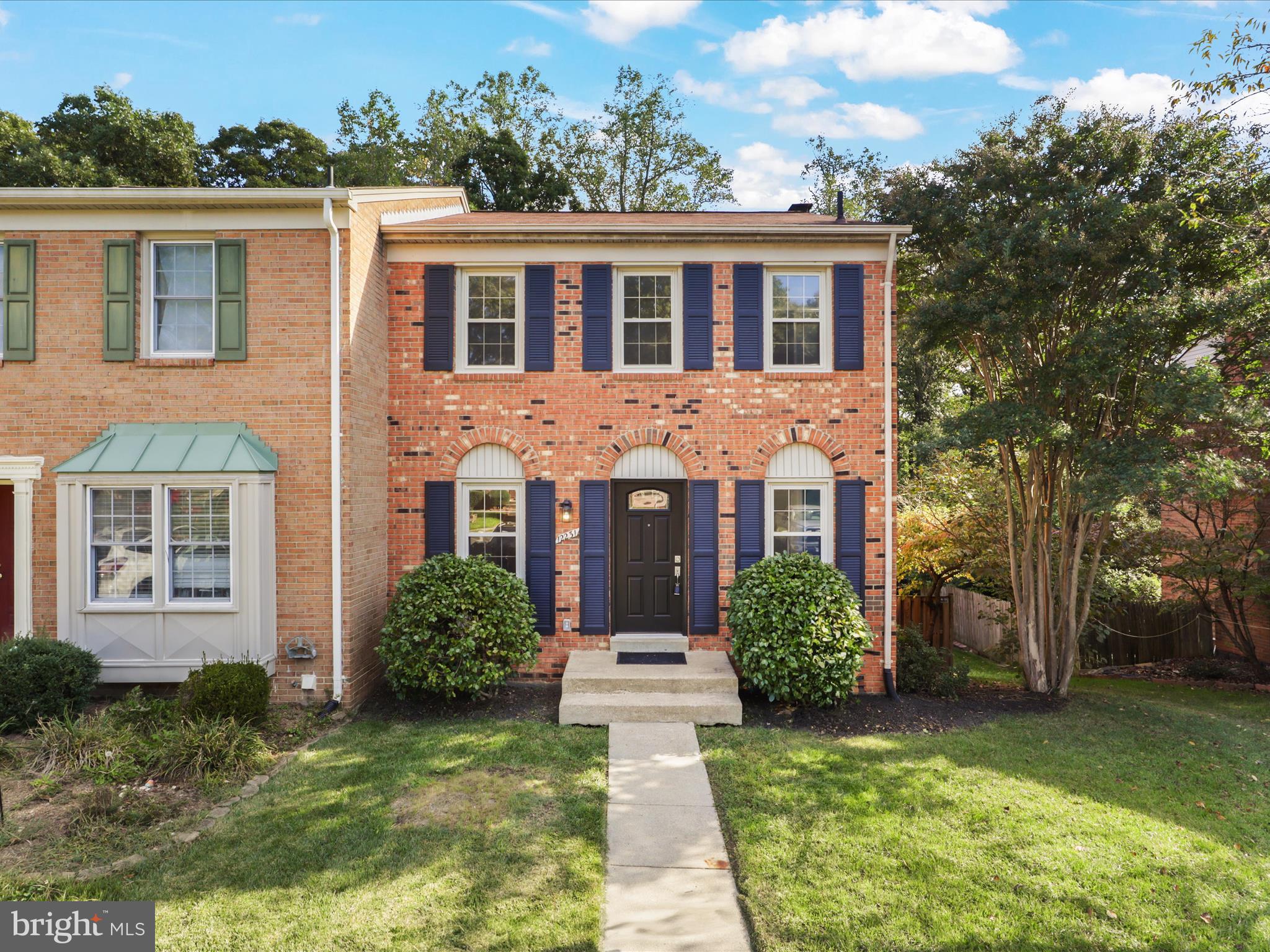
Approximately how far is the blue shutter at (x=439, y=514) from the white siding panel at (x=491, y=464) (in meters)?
0.31

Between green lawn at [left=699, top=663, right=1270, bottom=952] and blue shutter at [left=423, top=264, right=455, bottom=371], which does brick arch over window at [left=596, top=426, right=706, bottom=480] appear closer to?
blue shutter at [left=423, top=264, right=455, bottom=371]

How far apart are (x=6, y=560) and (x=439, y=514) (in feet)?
17.9

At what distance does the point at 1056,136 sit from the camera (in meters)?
8.66

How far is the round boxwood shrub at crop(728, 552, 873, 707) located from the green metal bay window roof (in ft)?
20.0

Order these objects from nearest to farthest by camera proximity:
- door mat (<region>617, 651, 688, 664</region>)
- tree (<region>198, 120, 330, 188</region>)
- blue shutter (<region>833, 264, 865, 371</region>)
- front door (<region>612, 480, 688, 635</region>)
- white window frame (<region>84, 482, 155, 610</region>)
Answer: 1. white window frame (<region>84, 482, 155, 610</region>)
2. door mat (<region>617, 651, 688, 664</region>)
3. blue shutter (<region>833, 264, 865, 371</region>)
4. front door (<region>612, 480, 688, 635</region>)
5. tree (<region>198, 120, 330, 188</region>)

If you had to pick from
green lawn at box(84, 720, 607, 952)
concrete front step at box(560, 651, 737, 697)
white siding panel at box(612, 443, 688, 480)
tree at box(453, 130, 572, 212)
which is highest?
tree at box(453, 130, 572, 212)

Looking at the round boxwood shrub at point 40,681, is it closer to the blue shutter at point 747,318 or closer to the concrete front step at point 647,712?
the concrete front step at point 647,712

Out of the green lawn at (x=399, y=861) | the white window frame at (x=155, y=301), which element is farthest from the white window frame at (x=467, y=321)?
the green lawn at (x=399, y=861)

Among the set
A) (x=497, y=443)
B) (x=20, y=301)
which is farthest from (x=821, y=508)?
(x=20, y=301)

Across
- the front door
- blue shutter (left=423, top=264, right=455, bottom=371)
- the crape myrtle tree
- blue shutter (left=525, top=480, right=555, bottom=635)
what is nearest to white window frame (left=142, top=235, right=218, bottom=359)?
blue shutter (left=423, top=264, right=455, bottom=371)

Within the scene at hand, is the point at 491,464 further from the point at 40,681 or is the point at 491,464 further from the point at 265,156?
the point at 265,156

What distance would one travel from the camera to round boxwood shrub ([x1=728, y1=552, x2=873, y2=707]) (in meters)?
7.82

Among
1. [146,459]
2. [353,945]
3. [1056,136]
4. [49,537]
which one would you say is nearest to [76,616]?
[49,537]

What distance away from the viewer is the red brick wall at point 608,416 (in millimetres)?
9195
